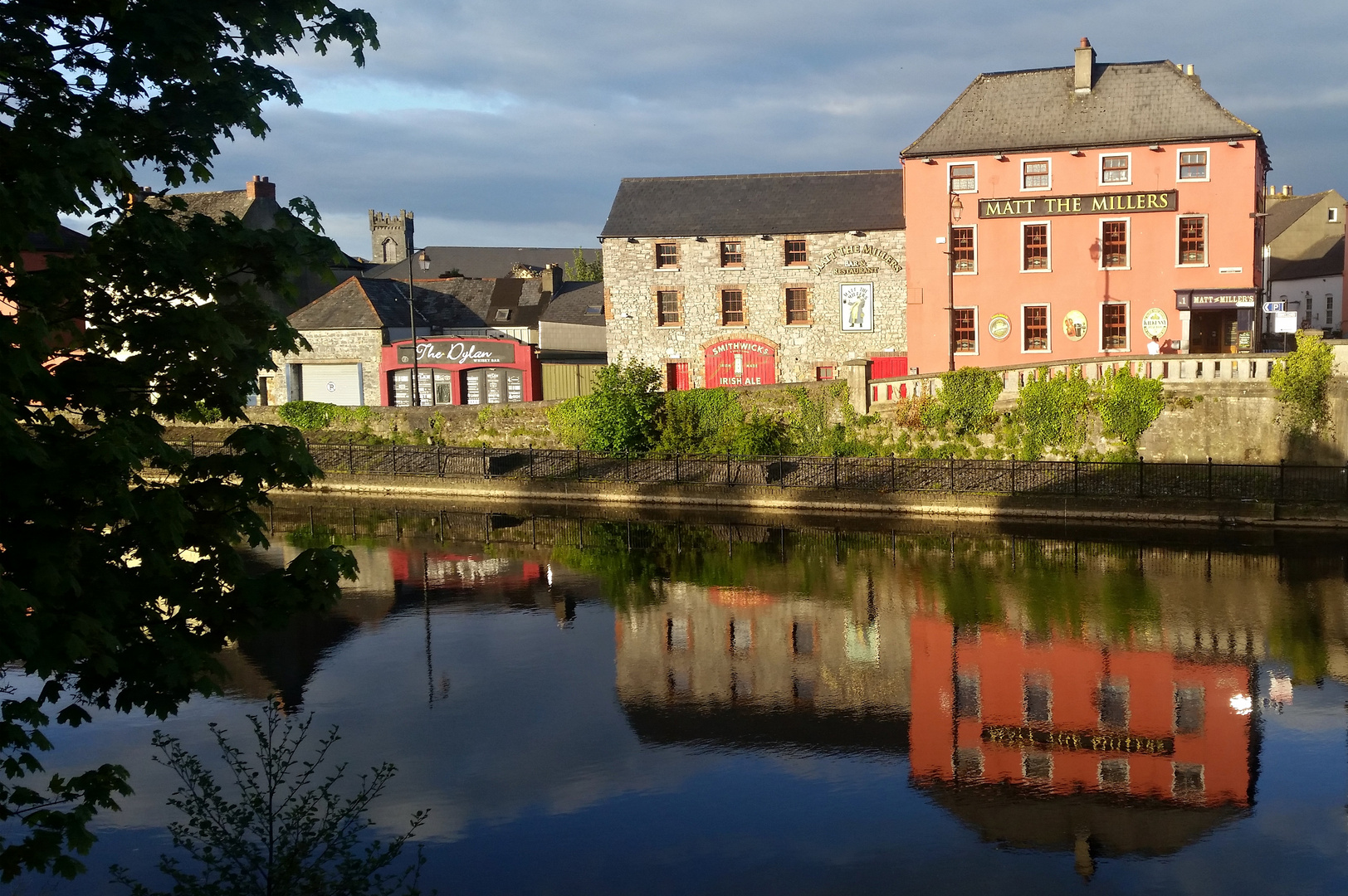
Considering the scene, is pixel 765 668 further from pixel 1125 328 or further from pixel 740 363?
pixel 740 363

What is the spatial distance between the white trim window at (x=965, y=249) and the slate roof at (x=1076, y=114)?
2.71 meters

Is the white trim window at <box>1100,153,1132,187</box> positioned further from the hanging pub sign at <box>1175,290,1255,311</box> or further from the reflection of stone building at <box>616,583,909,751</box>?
the reflection of stone building at <box>616,583,909,751</box>

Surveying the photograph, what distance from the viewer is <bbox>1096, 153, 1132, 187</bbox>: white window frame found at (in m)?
39.2

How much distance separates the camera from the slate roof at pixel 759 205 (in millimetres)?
45219

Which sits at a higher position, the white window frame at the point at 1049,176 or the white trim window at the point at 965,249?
the white window frame at the point at 1049,176

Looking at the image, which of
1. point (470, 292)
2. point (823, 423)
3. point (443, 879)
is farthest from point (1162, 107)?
point (443, 879)

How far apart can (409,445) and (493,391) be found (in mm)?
5672

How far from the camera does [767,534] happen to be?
3072 centimetres

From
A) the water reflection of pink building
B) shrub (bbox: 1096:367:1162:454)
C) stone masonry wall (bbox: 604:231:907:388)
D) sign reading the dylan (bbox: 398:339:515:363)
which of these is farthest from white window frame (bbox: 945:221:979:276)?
the water reflection of pink building

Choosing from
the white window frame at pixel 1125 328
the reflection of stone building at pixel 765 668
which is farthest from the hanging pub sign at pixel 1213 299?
the reflection of stone building at pixel 765 668

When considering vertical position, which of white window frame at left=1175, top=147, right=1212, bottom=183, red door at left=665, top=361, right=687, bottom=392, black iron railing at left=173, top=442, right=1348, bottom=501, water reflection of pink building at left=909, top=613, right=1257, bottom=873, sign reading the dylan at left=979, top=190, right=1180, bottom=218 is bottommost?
water reflection of pink building at left=909, top=613, right=1257, bottom=873

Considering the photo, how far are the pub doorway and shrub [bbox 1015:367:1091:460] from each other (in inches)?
322

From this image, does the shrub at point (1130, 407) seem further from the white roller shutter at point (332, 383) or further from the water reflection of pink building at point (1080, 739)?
the white roller shutter at point (332, 383)

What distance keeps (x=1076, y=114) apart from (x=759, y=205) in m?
12.6
